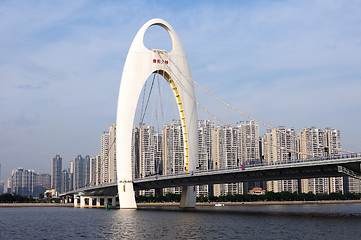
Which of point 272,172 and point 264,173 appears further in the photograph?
point 264,173

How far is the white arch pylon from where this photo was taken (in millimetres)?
63656

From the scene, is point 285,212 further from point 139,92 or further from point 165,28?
point 165,28

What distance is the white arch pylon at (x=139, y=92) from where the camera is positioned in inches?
2506

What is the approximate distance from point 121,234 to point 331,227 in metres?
15.8

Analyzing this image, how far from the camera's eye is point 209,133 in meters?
142

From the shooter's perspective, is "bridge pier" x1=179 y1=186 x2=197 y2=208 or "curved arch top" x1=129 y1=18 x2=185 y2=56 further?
"bridge pier" x1=179 y1=186 x2=197 y2=208

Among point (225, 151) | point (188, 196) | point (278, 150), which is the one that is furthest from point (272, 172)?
point (278, 150)

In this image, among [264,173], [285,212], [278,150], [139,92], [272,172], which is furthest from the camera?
[278,150]

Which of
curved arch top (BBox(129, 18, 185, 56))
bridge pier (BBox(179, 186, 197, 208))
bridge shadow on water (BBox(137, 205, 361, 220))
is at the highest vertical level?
curved arch top (BBox(129, 18, 185, 56))

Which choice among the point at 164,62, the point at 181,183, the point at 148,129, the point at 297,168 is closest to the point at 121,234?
the point at 297,168

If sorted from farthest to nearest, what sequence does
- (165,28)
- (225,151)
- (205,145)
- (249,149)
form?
(249,149) < (205,145) < (225,151) < (165,28)

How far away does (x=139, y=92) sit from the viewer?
64.9 metres

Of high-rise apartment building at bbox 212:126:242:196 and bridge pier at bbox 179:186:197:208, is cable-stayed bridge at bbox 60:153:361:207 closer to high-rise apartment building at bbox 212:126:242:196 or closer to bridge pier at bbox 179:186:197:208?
bridge pier at bbox 179:186:197:208

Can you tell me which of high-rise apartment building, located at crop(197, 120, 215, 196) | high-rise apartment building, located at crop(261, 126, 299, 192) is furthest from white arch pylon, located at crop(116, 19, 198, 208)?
high-rise apartment building, located at crop(261, 126, 299, 192)
